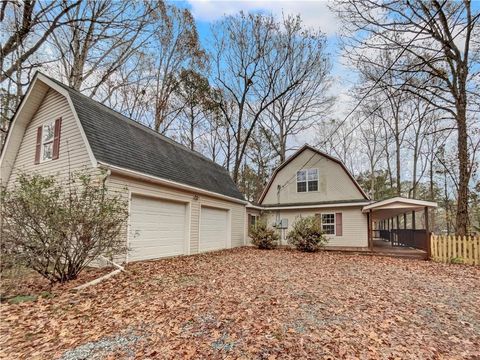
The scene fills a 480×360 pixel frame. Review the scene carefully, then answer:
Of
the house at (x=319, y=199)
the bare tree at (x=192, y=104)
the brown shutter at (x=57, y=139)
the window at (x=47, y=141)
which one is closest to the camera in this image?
the brown shutter at (x=57, y=139)

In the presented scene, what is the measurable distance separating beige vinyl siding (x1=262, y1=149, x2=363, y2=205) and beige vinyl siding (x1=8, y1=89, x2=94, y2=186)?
39.1 feet

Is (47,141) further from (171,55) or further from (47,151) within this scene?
(171,55)

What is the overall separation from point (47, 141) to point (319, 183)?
1369cm

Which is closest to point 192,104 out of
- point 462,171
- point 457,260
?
point 462,171

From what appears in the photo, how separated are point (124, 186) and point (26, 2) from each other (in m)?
5.23

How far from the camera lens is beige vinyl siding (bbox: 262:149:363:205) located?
15.8 metres

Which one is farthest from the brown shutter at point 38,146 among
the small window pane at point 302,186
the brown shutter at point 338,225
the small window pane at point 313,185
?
the brown shutter at point 338,225

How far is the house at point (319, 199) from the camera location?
15.0 m

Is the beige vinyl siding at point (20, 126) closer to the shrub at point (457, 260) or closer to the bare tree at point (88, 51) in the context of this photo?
the bare tree at point (88, 51)

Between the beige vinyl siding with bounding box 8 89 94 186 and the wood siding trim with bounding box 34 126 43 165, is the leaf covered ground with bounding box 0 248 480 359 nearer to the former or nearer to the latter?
the beige vinyl siding with bounding box 8 89 94 186

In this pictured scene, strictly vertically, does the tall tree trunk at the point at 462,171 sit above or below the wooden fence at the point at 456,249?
above

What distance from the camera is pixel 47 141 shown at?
30.5 ft

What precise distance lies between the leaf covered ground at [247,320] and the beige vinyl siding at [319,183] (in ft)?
31.1

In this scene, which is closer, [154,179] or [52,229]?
[52,229]
